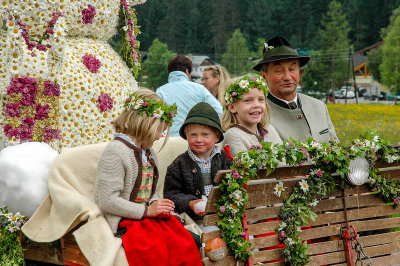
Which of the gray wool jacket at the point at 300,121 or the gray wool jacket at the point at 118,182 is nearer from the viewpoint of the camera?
the gray wool jacket at the point at 118,182

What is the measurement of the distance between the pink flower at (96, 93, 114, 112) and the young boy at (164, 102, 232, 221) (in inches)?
64.4

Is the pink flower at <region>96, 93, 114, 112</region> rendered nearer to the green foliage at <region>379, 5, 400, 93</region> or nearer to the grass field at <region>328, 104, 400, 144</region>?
the grass field at <region>328, 104, 400, 144</region>

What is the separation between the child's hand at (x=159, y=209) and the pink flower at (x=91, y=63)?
93.1 inches

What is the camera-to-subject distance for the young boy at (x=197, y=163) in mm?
3623

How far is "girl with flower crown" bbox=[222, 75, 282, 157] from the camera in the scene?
388 cm

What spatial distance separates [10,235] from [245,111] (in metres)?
1.94

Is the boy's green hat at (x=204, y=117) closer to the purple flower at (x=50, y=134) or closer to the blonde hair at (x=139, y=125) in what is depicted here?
the blonde hair at (x=139, y=125)

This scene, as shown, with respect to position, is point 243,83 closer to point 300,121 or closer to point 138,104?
point 300,121

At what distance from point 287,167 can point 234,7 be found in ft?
204

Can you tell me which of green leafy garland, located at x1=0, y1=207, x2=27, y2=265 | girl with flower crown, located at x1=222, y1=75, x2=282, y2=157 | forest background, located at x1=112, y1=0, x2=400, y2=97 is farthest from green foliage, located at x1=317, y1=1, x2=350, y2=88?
green leafy garland, located at x1=0, y1=207, x2=27, y2=265

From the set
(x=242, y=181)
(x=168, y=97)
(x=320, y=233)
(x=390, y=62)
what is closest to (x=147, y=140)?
(x=242, y=181)

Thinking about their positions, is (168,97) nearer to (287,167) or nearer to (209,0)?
(287,167)

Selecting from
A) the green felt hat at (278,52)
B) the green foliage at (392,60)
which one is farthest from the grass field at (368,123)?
the green foliage at (392,60)

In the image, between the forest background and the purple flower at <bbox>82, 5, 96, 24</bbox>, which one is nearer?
the purple flower at <bbox>82, 5, 96, 24</bbox>
